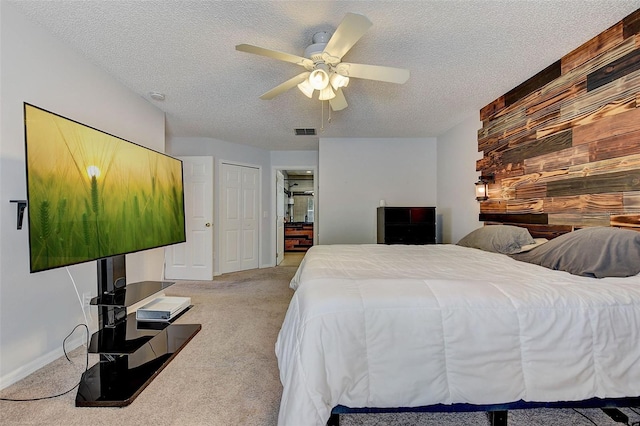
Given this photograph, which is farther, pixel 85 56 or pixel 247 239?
pixel 247 239

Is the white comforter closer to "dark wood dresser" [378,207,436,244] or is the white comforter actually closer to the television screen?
the television screen

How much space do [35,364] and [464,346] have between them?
2.64m

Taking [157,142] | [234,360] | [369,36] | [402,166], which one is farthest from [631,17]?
[157,142]

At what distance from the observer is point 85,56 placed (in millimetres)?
2279

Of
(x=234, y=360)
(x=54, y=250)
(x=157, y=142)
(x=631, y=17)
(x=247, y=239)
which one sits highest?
(x=631, y=17)

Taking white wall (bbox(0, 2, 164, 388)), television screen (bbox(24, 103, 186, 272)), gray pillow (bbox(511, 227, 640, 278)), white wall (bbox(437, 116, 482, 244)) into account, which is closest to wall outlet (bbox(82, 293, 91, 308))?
white wall (bbox(0, 2, 164, 388))

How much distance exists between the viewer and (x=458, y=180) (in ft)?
13.1

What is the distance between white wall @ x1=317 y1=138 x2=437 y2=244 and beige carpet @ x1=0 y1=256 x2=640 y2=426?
2.46 metres

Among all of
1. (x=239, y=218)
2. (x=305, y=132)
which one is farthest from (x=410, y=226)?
(x=239, y=218)

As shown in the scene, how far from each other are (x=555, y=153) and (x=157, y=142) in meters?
4.10

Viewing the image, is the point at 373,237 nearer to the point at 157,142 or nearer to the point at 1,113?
the point at 157,142

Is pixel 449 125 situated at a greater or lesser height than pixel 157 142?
greater

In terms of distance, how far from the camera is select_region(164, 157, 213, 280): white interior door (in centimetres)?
446

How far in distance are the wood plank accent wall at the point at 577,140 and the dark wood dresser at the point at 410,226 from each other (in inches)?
46.8
